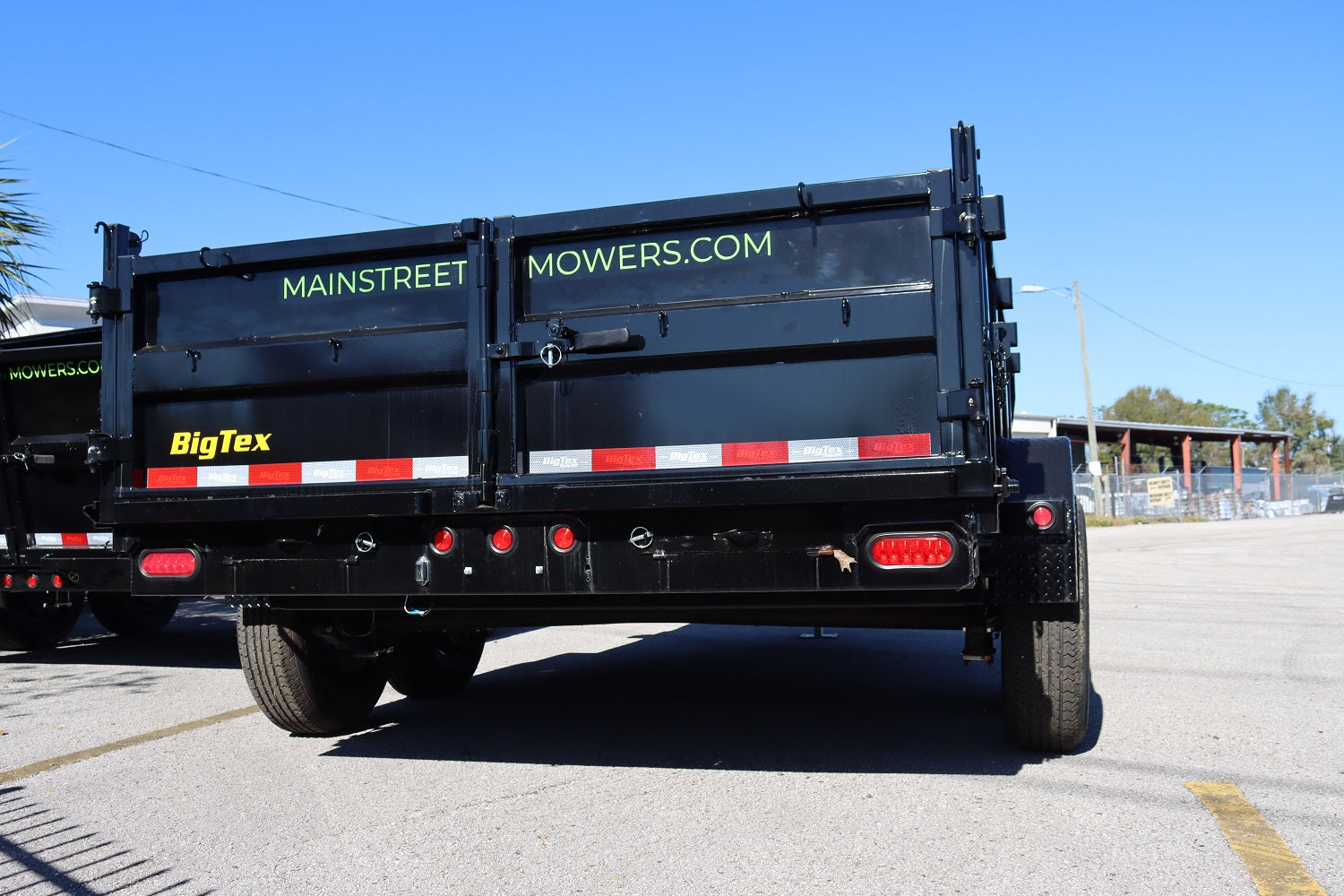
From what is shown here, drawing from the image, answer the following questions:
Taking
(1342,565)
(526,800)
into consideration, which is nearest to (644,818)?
(526,800)

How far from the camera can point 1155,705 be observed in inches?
262

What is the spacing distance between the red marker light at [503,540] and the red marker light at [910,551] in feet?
4.79

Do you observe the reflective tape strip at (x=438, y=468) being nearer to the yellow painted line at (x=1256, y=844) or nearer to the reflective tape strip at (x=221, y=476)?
the reflective tape strip at (x=221, y=476)

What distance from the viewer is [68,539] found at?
29.6 ft

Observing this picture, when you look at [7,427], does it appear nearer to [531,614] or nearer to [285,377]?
[285,377]

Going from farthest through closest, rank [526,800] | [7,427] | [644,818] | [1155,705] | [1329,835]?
[7,427] < [1155,705] < [526,800] < [644,818] < [1329,835]

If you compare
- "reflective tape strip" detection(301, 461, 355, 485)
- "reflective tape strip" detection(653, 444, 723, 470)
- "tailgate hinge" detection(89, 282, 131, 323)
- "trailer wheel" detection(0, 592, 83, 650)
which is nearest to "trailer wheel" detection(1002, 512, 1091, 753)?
"reflective tape strip" detection(653, 444, 723, 470)

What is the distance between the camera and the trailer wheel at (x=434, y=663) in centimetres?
671

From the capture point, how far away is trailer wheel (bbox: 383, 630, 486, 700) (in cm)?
671

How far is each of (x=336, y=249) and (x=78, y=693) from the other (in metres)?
4.77

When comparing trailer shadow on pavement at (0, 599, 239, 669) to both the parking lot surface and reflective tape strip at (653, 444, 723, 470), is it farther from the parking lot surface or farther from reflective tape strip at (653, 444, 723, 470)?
reflective tape strip at (653, 444, 723, 470)

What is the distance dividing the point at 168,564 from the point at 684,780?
2.53 metres

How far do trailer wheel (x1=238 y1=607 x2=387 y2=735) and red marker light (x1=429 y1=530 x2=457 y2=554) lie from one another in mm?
1264

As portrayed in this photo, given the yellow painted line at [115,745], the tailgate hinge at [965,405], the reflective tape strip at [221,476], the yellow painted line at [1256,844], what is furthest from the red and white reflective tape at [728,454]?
the yellow painted line at [115,745]
